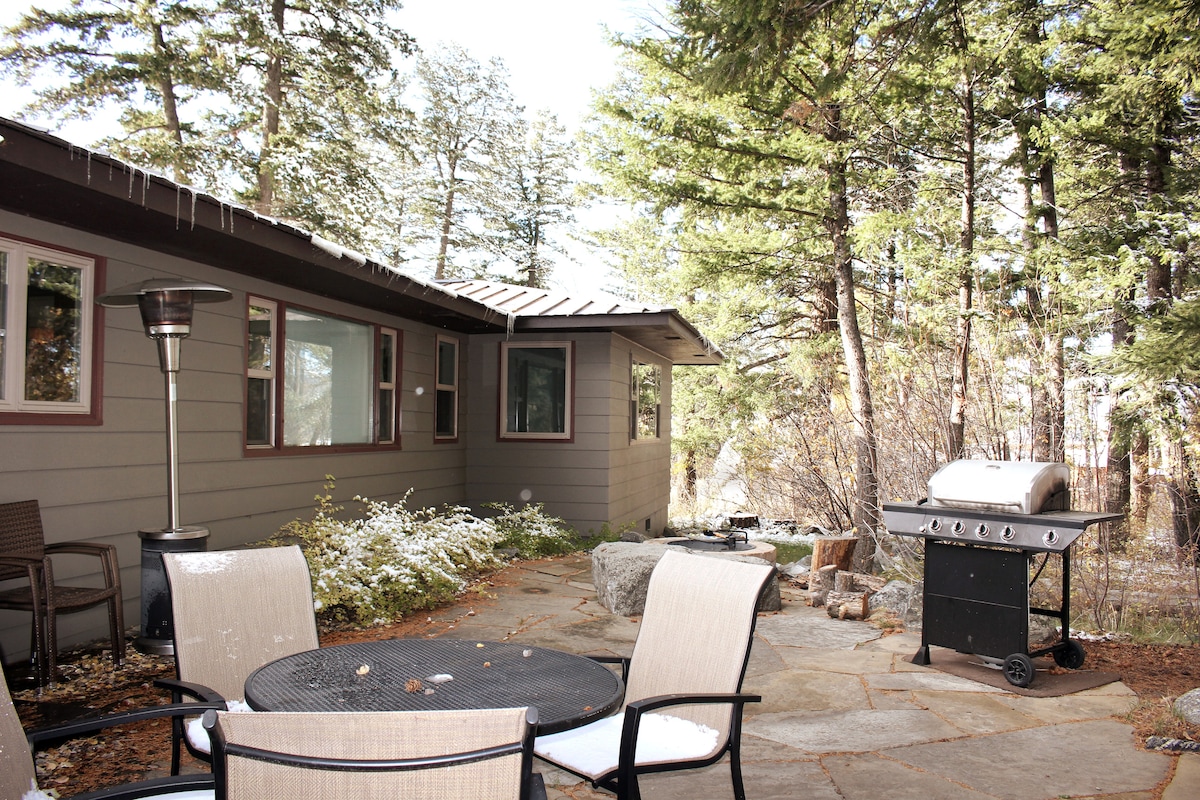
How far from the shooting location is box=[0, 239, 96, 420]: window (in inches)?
176

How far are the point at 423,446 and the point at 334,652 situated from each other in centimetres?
635

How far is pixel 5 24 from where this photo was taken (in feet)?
41.5

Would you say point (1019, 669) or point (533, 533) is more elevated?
point (533, 533)

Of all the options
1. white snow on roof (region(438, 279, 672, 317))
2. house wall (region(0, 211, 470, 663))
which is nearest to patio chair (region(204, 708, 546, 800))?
house wall (region(0, 211, 470, 663))

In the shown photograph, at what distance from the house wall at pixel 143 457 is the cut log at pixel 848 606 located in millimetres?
4309

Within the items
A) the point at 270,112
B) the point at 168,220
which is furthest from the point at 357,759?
the point at 270,112

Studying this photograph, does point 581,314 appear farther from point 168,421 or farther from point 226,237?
point 168,421

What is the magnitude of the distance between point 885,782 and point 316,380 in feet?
18.6

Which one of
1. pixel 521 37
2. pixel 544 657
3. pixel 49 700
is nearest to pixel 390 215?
pixel 521 37

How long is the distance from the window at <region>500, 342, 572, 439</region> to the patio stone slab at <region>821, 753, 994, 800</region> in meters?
6.54

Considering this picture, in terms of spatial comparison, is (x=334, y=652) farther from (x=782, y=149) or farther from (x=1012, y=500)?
(x=782, y=149)

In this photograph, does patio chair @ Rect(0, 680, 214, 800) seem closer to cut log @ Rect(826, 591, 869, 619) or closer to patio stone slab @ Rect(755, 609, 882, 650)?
patio stone slab @ Rect(755, 609, 882, 650)

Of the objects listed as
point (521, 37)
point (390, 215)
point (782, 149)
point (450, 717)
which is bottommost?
point (450, 717)

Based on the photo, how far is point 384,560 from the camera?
5695mm
